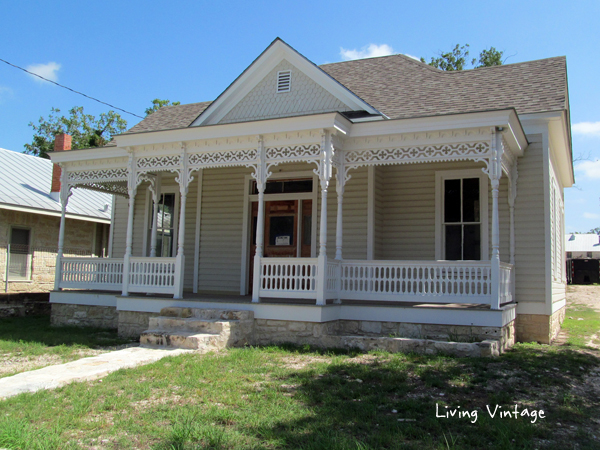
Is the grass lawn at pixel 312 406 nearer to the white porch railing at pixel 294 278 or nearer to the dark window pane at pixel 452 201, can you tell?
the white porch railing at pixel 294 278

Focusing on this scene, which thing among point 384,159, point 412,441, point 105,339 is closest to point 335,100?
point 384,159

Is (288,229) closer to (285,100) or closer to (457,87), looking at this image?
(285,100)

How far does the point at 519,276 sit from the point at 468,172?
239 cm

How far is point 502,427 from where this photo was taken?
180 inches

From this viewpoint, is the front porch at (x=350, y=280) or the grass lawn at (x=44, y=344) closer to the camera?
the grass lawn at (x=44, y=344)

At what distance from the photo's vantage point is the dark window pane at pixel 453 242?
35.6ft

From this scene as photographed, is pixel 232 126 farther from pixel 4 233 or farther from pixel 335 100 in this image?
pixel 4 233

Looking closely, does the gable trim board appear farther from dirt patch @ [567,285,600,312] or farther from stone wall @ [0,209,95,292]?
dirt patch @ [567,285,600,312]

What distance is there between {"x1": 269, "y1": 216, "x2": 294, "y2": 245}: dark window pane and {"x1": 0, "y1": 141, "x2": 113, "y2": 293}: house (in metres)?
8.80

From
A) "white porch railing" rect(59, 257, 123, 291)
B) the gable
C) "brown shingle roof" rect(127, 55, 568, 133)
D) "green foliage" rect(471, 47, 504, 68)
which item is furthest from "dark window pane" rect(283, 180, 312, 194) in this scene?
"green foliage" rect(471, 47, 504, 68)

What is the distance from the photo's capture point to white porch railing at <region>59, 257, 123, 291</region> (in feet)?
37.9

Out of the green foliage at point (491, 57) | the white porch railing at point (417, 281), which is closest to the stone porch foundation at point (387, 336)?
the white porch railing at point (417, 281)

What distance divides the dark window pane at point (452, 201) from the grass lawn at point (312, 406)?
412 cm

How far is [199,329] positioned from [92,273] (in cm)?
450
